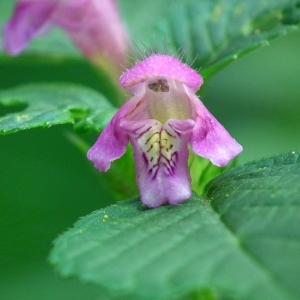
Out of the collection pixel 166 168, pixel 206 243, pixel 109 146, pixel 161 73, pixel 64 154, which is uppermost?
pixel 64 154

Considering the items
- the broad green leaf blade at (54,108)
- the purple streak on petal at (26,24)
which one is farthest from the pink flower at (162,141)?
the purple streak on petal at (26,24)

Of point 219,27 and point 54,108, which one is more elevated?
point 219,27

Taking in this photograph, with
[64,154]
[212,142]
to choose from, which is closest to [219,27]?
[212,142]

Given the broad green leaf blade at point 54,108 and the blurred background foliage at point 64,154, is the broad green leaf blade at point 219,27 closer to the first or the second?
the broad green leaf blade at point 54,108

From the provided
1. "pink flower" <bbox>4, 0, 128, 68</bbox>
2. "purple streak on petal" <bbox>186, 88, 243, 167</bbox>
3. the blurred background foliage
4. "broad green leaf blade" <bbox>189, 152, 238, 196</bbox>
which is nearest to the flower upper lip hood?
"purple streak on petal" <bbox>186, 88, 243, 167</bbox>

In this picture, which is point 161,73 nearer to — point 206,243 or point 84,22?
point 206,243

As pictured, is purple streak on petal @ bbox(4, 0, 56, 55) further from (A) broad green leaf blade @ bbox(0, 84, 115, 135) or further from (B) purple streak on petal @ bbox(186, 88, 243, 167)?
(B) purple streak on petal @ bbox(186, 88, 243, 167)

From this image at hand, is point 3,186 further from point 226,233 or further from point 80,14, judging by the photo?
point 226,233
